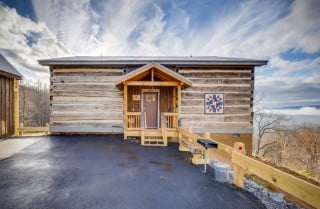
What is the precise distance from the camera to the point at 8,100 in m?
8.49

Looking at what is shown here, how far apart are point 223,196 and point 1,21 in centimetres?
1650

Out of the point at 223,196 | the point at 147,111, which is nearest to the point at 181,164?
the point at 223,196

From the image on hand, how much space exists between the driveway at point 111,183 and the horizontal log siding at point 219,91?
377cm

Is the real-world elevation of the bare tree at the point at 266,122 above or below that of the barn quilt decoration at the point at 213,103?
below

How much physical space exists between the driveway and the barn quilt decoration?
4203 millimetres

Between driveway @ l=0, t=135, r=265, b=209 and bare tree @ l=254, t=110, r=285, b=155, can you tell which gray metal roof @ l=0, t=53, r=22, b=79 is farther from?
bare tree @ l=254, t=110, r=285, b=155

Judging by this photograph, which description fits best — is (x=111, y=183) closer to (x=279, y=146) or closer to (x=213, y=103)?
(x=213, y=103)

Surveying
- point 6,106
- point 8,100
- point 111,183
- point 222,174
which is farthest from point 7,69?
point 222,174

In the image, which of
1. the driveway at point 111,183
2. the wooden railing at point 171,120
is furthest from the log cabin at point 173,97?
the driveway at point 111,183

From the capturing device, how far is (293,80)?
101 ft

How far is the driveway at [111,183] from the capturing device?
2.63 m

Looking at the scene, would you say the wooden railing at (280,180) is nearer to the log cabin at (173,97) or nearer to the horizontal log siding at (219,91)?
the horizontal log siding at (219,91)

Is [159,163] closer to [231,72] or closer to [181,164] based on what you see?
[181,164]

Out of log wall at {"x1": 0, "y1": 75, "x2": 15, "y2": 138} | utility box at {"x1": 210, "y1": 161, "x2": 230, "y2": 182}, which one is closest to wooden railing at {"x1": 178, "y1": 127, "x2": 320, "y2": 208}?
utility box at {"x1": 210, "y1": 161, "x2": 230, "y2": 182}
